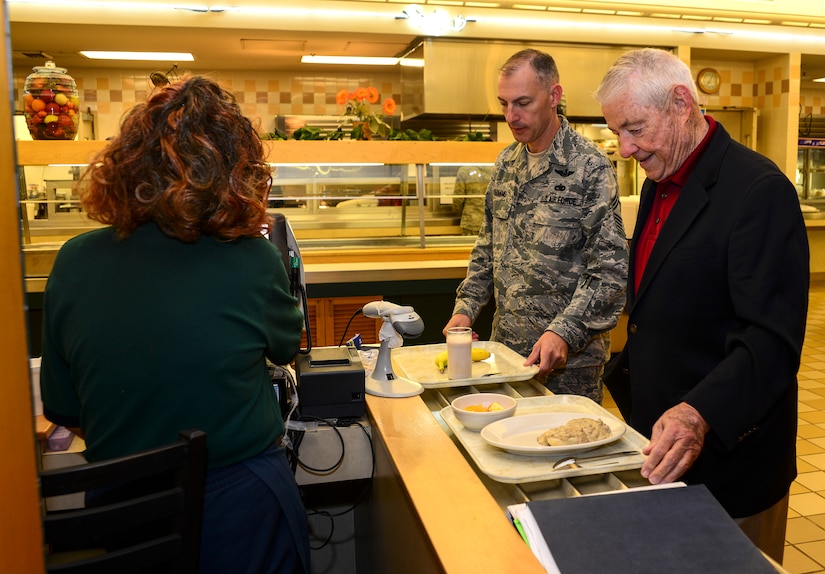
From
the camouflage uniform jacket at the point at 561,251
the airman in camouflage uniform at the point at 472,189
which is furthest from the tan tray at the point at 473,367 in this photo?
the airman in camouflage uniform at the point at 472,189

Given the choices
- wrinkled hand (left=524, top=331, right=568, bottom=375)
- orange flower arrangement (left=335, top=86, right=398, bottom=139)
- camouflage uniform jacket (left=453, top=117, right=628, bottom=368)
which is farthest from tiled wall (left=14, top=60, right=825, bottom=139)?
wrinkled hand (left=524, top=331, right=568, bottom=375)

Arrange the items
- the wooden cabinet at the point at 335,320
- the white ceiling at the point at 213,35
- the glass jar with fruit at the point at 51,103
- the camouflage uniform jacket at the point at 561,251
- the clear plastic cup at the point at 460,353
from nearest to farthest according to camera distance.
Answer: the clear plastic cup at the point at 460,353
the camouflage uniform jacket at the point at 561,251
the glass jar with fruit at the point at 51,103
the wooden cabinet at the point at 335,320
the white ceiling at the point at 213,35

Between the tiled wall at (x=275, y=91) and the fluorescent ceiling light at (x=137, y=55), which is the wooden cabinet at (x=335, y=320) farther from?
the tiled wall at (x=275, y=91)

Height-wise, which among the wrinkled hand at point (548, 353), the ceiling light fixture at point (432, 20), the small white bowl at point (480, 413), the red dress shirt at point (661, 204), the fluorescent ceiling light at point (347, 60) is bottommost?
the small white bowl at point (480, 413)

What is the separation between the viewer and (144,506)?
111cm

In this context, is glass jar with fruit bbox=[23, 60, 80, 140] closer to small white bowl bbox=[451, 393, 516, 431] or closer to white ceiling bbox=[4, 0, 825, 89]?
white ceiling bbox=[4, 0, 825, 89]

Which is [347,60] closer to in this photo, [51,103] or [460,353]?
[51,103]

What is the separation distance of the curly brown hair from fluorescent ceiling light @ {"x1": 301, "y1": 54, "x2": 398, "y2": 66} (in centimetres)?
670

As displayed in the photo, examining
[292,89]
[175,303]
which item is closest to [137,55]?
[292,89]

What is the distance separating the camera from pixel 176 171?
1.24 m

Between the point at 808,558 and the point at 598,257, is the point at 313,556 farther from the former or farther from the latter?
the point at 808,558

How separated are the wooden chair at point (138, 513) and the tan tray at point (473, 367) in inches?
33.1

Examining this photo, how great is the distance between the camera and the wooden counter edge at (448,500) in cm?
105

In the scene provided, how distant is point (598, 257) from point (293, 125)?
21.4 feet
